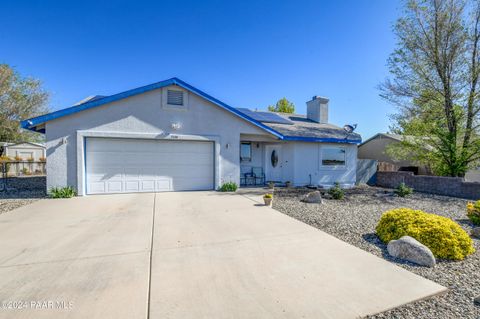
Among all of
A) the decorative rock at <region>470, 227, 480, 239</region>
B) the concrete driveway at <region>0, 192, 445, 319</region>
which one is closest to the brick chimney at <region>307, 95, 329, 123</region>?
the decorative rock at <region>470, 227, 480, 239</region>

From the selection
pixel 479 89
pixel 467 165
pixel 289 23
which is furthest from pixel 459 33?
pixel 289 23

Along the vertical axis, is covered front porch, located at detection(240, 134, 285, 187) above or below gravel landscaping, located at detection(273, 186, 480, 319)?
above

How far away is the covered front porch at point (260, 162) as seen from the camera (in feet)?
41.2

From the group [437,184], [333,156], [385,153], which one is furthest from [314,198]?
[385,153]

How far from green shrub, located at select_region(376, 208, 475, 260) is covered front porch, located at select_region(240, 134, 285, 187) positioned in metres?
8.20

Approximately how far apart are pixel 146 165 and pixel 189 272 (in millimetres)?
7399

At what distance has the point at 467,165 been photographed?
11352 mm

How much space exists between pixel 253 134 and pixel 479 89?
11810mm

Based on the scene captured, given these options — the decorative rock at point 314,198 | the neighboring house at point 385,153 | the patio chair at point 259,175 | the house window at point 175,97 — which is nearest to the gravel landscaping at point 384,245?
the decorative rock at point 314,198

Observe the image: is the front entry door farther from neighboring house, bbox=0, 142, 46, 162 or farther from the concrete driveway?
neighboring house, bbox=0, 142, 46, 162

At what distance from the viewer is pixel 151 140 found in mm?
9562

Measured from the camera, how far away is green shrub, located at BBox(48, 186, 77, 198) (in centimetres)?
834

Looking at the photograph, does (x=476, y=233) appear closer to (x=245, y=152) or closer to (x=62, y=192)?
(x=245, y=152)

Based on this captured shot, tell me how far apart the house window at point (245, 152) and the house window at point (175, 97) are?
4.38m
